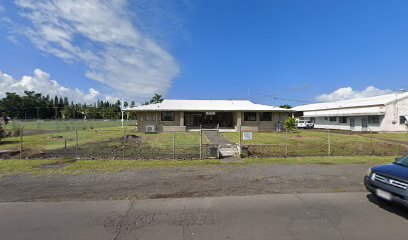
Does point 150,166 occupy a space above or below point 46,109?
below

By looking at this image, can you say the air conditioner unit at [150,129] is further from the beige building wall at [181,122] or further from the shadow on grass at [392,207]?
the shadow on grass at [392,207]

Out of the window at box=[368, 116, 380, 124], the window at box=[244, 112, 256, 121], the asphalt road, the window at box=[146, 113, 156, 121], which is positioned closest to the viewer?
the asphalt road

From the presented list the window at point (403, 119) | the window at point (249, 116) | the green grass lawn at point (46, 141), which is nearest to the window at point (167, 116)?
the green grass lawn at point (46, 141)

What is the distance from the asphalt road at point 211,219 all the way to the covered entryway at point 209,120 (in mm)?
28388

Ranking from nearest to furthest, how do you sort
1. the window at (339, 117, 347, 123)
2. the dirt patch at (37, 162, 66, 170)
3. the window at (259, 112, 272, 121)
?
the dirt patch at (37, 162, 66, 170) → the window at (259, 112, 272, 121) → the window at (339, 117, 347, 123)

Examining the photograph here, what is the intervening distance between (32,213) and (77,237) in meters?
1.80

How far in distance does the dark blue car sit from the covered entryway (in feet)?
93.2

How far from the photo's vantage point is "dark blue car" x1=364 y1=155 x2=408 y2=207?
479cm

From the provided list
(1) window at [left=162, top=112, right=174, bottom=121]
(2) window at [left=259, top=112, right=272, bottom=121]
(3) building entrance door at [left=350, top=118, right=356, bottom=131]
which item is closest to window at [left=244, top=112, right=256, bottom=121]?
(2) window at [left=259, top=112, right=272, bottom=121]

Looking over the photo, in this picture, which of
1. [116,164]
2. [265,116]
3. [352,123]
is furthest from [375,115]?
[116,164]

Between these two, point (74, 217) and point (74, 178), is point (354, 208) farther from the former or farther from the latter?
point (74, 178)

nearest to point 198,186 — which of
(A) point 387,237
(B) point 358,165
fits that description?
(A) point 387,237

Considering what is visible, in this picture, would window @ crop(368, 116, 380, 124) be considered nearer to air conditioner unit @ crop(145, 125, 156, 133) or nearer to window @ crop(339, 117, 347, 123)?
window @ crop(339, 117, 347, 123)

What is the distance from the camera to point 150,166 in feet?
32.7
